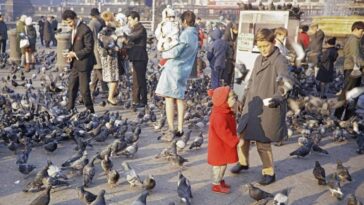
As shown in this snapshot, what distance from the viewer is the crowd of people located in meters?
4.50

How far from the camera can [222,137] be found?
4453 millimetres

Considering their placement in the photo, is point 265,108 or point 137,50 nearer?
point 265,108

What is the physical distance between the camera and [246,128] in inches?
188

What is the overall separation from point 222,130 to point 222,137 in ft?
0.26

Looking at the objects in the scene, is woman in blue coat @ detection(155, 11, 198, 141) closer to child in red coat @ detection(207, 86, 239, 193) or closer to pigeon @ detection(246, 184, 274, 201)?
child in red coat @ detection(207, 86, 239, 193)

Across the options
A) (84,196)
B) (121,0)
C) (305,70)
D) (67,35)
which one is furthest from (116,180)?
(121,0)

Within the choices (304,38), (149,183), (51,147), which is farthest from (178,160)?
(304,38)

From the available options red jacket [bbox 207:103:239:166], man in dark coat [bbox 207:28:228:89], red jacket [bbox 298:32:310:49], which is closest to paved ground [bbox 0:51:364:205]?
red jacket [bbox 207:103:239:166]

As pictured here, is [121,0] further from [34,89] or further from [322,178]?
[322,178]

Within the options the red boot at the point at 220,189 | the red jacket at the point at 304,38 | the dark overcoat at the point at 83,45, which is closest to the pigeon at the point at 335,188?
the red boot at the point at 220,189

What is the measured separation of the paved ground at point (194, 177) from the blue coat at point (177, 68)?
937 millimetres

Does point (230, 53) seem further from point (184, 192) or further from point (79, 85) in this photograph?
point (184, 192)

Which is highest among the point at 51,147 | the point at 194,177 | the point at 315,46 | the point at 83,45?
the point at 83,45

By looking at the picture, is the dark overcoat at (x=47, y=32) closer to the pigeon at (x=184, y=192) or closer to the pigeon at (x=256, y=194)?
the pigeon at (x=184, y=192)
